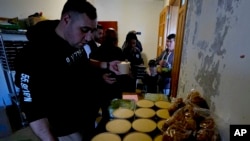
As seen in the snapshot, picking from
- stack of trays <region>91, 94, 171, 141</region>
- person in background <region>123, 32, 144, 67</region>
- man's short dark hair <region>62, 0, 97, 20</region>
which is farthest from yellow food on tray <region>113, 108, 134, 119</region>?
person in background <region>123, 32, 144, 67</region>

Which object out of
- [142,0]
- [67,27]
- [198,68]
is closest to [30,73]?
[67,27]

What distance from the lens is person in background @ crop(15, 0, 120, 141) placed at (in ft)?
2.66

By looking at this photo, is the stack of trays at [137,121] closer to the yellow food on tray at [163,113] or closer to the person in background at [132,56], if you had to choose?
the yellow food on tray at [163,113]

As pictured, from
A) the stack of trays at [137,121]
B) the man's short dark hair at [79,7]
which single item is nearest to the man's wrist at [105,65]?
the stack of trays at [137,121]

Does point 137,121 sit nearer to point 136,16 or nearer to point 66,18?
point 66,18

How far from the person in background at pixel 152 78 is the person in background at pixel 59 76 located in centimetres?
193

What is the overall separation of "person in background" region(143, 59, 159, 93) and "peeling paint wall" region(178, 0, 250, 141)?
179 cm

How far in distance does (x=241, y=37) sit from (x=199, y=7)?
0.67 metres

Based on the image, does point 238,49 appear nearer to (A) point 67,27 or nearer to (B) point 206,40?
(B) point 206,40

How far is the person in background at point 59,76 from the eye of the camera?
81cm

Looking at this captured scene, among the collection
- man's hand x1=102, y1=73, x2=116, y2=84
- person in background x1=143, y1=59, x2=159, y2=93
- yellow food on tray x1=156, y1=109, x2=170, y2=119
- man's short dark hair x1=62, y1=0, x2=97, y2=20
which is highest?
man's short dark hair x1=62, y1=0, x2=97, y2=20

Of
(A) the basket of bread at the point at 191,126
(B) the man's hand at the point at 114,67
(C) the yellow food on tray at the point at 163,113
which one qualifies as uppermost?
(B) the man's hand at the point at 114,67

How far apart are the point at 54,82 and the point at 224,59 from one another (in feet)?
3.32

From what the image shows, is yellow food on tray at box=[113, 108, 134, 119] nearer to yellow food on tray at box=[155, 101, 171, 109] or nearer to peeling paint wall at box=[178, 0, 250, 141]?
yellow food on tray at box=[155, 101, 171, 109]
